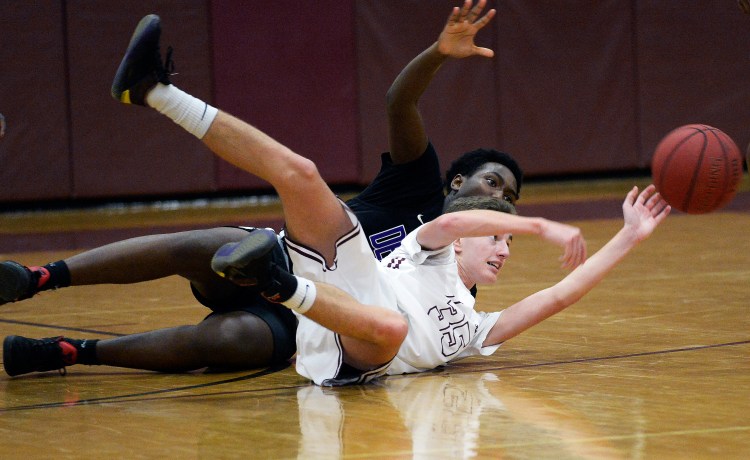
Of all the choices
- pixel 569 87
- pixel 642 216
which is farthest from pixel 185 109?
pixel 569 87

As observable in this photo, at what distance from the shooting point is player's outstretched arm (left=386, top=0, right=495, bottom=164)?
4.76 metres

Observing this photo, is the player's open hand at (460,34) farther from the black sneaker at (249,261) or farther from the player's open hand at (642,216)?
the black sneaker at (249,261)

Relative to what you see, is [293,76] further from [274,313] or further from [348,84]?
[274,313]

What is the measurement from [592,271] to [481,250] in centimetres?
44

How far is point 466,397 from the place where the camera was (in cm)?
394

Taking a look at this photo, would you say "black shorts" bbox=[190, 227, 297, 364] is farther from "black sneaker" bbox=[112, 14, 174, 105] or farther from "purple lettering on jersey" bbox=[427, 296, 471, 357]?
"black sneaker" bbox=[112, 14, 174, 105]

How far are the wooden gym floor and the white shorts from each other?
0.22ft

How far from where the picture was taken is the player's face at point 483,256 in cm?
453

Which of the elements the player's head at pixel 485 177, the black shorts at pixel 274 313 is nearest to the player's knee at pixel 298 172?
the black shorts at pixel 274 313

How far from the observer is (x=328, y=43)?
44.5 feet

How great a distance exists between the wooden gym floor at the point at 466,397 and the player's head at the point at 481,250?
0.38 meters

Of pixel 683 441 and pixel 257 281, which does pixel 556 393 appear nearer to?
pixel 683 441

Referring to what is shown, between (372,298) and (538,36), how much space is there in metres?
10.6

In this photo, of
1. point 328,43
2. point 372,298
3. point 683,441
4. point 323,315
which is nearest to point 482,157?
point 372,298
